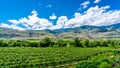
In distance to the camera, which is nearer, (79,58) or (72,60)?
(72,60)

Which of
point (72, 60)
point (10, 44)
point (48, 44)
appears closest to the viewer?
point (72, 60)

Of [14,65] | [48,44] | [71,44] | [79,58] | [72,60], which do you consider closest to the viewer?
[14,65]

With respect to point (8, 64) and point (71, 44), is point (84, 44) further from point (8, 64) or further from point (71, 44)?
point (8, 64)

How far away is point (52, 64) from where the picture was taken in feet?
256

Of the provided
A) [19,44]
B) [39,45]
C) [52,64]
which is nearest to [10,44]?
[19,44]

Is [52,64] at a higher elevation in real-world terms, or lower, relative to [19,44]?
lower

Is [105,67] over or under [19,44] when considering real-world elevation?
under

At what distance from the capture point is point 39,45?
160000 millimetres

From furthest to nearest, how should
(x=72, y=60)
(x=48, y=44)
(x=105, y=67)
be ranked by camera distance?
(x=48, y=44)
(x=72, y=60)
(x=105, y=67)

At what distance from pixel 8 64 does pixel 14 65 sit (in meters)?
3.02

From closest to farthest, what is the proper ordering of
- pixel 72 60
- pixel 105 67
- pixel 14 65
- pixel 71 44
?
pixel 105 67 → pixel 14 65 → pixel 72 60 → pixel 71 44

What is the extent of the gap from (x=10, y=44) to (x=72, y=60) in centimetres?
7255

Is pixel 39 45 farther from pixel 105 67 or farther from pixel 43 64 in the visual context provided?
pixel 105 67

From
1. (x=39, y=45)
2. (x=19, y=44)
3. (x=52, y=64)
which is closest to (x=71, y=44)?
(x=39, y=45)
